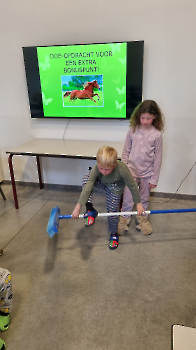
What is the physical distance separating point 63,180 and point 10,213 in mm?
857

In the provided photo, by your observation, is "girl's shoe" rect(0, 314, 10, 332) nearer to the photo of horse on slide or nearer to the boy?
the boy

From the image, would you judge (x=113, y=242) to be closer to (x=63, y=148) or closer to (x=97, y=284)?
(x=97, y=284)

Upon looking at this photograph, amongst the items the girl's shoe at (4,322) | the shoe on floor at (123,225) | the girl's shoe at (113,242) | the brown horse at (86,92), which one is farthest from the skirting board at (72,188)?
the girl's shoe at (4,322)

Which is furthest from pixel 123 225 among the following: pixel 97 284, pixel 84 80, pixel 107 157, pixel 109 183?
pixel 84 80

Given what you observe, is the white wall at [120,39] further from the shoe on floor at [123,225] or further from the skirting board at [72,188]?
the shoe on floor at [123,225]

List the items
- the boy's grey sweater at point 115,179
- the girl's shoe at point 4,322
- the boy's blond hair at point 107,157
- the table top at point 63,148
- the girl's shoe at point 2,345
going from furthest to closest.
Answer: the table top at point 63,148 < the boy's grey sweater at point 115,179 < the boy's blond hair at point 107,157 < the girl's shoe at point 4,322 < the girl's shoe at point 2,345

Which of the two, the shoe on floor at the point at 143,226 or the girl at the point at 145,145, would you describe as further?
the shoe on floor at the point at 143,226

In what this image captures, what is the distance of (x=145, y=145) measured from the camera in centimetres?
221

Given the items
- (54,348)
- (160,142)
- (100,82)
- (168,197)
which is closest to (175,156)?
(168,197)

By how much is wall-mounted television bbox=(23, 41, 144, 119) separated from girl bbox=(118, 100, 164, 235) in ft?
1.98

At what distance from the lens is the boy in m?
1.73

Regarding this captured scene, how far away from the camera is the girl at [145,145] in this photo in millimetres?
2125

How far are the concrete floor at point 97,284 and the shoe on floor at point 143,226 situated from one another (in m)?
0.05

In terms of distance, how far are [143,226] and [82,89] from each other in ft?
5.48
